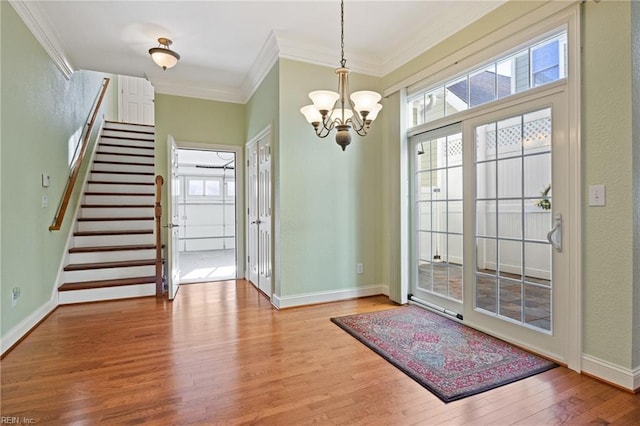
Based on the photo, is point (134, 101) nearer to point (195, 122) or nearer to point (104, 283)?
point (195, 122)

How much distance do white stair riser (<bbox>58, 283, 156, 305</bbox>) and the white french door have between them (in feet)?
11.6

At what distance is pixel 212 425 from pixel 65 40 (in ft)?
14.0

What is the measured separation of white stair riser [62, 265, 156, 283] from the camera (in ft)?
13.5

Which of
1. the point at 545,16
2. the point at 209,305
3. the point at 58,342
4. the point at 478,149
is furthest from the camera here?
the point at 209,305

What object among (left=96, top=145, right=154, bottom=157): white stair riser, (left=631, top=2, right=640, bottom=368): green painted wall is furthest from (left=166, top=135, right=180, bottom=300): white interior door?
(left=631, top=2, right=640, bottom=368): green painted wall

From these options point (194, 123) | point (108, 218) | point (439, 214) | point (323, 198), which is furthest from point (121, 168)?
point (439, 214)

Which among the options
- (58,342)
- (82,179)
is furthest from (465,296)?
(82,179)

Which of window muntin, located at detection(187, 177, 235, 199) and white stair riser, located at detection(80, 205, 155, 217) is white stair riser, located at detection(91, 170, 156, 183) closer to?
white stair riser, located at detection(80, 205, 155, 217)

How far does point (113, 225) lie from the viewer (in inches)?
194

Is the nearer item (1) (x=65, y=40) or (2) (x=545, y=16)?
(2) (x=545, y=16)

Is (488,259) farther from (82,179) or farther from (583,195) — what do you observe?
(82,179)

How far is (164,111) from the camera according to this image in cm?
482

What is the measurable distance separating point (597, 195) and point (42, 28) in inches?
196

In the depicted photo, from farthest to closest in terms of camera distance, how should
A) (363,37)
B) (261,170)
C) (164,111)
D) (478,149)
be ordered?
(164,111)
(261,170)
(363,37)
(478,149)
